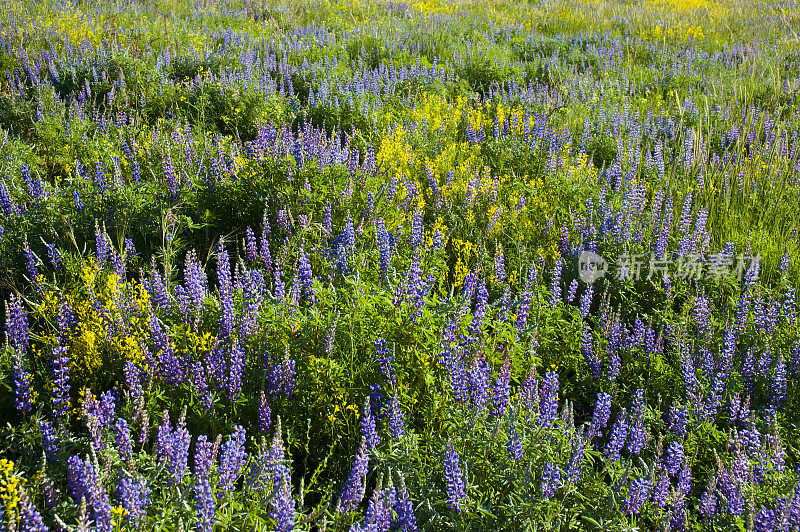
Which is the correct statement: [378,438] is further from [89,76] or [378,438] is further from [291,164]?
[89,76]

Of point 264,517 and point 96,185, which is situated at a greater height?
point 96,185

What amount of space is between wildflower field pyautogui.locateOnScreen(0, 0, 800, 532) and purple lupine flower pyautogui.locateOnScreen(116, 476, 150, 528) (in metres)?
0.02

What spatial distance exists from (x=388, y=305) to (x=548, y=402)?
0.82 m

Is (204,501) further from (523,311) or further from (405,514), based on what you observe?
(523,311)

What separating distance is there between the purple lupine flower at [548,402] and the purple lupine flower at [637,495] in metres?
0.37

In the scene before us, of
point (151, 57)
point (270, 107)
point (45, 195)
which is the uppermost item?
point (151, 57)

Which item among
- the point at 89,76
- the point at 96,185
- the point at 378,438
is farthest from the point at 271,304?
the point at 89,76

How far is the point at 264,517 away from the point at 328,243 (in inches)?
78.4

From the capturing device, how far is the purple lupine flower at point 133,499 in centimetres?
187

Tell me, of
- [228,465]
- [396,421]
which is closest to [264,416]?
[228,465]

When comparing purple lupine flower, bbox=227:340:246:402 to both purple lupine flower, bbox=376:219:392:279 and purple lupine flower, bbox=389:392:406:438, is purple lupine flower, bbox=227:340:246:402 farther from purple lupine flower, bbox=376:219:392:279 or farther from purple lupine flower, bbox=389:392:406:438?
purple lupine flower, bbox=376:219:392:279

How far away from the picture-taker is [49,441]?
7.64ft

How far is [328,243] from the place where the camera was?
387cm

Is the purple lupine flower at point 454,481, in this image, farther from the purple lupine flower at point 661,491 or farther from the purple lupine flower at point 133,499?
the purple lupine flower at point 133,499
